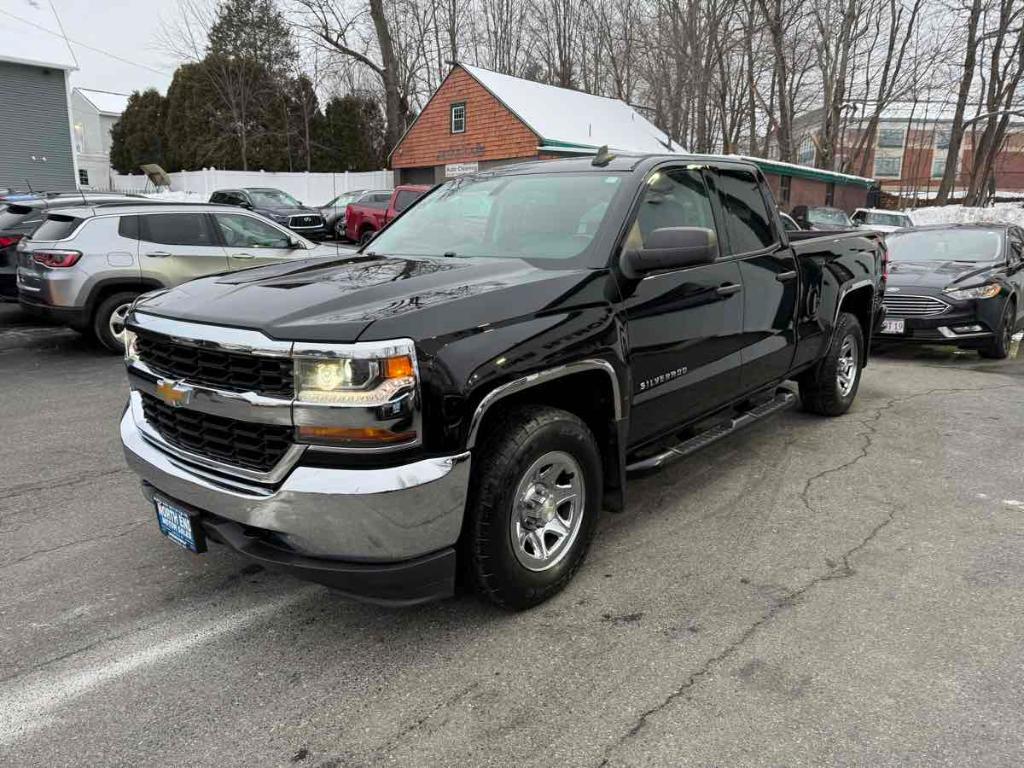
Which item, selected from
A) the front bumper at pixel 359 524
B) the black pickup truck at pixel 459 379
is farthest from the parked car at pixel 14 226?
the front bumper at pixel 359 524

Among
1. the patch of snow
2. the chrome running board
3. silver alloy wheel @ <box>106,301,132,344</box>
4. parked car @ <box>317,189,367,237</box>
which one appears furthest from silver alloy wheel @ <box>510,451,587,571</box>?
the patch of snow

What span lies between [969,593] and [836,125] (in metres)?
36.1

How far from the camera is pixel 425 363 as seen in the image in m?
2.62

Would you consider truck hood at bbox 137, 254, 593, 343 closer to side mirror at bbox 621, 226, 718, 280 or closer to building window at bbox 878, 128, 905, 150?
side mirror at bbox 621, 226, 718, 280

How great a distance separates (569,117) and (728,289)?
28.2 meters

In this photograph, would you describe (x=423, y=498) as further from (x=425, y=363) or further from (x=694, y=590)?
(x=694, y=590)

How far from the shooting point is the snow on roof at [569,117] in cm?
2839

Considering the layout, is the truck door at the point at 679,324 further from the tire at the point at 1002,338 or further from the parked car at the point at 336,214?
the parked car at the point at 336,214

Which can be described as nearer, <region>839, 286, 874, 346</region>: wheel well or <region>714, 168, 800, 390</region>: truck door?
<region>714, 168, 800, 390</region>: truck door

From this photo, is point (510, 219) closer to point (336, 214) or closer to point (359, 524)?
point (359, 524)

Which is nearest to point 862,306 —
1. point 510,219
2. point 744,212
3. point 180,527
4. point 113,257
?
point 744,212

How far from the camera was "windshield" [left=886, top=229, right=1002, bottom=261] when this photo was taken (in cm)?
967

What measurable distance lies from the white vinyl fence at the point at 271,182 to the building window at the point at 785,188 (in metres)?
17.9

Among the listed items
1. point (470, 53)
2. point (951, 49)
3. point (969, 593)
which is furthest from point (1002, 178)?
point (969, 593)
